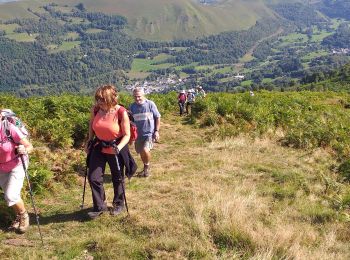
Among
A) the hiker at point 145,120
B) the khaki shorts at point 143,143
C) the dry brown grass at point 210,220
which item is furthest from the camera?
the khaki shorts at point 143,143

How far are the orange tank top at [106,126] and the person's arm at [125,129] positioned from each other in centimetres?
8

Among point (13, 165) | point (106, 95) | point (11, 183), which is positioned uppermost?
point (106, 95)

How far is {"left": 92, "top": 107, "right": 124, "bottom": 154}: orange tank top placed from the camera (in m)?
6.57

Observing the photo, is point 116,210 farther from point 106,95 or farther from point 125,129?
point 106,95

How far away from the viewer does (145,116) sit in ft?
30.8

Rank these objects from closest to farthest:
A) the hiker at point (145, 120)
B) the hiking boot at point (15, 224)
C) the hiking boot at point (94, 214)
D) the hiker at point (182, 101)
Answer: the hiking boot at point (15, 224) → the hiking boot at point (94, 214) → the hiker at point (145, 120) → the hiker at point (182, 101)

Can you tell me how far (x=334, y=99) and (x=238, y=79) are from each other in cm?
15843

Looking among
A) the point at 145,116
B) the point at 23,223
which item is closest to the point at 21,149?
the point at 23,223

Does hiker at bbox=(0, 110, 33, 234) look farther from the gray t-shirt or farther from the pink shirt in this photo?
the gray t-shirt

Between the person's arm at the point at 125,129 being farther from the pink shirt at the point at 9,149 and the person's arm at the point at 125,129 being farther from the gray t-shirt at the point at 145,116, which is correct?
the gray t-shirt at the point at 145,116

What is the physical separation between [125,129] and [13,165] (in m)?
1.80

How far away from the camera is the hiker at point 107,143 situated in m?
6.51

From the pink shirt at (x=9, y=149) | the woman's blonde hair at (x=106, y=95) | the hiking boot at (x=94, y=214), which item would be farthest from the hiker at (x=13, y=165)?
the woman's blonde hair at (x=106, y=95)

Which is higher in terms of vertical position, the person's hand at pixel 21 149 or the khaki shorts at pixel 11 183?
the person's hand at pixel 21 149
